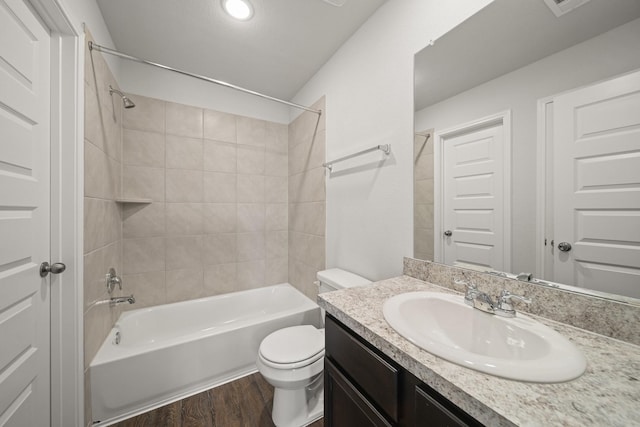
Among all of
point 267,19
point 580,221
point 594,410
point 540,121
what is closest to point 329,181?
point 267,19

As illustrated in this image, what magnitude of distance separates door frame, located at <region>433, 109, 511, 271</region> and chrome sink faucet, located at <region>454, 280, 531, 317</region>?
129 millimetres

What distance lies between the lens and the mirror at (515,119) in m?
0.63

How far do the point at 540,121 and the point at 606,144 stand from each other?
0.59ft

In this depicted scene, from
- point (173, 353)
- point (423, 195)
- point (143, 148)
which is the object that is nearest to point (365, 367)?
point (423, 195)

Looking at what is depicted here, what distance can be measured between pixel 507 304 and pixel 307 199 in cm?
169

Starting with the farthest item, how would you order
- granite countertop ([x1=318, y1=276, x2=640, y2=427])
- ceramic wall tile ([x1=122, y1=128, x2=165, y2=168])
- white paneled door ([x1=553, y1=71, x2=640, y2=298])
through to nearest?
ceramic wall tile ([x1=122, y1=128, x2=165, y2=168]) → white paneled door ([x1=553, y1=71, x2=640, y2=298]) → granite countertop ([x1=318, y1=276, x2=640, y2=427])

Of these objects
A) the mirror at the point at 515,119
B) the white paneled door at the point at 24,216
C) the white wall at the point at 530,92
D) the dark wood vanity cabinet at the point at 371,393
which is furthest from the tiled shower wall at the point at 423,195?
the white paneled door at the point at 24,216

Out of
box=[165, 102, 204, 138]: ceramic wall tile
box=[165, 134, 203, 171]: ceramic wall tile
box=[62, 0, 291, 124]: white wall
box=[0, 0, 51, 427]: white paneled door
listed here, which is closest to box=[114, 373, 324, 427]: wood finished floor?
box=[0, 0, 51, 427]: white paneled door

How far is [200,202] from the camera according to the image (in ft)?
6.94

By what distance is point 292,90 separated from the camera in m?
2.30

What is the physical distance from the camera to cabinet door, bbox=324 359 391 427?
656mm

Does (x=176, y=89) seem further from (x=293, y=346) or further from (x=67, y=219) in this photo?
(x=293, y=346)

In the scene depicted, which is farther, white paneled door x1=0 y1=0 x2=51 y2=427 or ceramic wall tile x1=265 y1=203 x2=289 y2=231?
ceramic wall tile x1=265 y1=203 x2=289 y2=231

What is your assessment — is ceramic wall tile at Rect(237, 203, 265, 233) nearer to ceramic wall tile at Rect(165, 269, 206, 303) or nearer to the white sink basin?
ceramic wall tile at Rect(165, 269, 206, 303)
